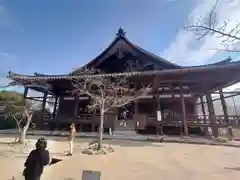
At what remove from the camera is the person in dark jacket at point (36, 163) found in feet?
14.1

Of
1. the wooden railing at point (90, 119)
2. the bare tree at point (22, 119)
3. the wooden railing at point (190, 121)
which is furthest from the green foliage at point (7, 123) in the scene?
the wooden railing at point (190, 121)

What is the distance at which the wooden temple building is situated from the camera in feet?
50.5

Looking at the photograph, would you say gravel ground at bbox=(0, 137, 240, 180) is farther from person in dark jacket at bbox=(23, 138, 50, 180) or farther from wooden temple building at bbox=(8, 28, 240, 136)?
wooden temple building at bbox=(8, 28, 240, 136)

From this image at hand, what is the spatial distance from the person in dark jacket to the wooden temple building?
1183 cm

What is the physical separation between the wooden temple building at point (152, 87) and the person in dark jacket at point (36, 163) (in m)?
11.8

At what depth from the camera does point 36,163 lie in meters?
4.38

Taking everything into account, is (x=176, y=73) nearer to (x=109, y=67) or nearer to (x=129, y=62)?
(x=129, y=62)

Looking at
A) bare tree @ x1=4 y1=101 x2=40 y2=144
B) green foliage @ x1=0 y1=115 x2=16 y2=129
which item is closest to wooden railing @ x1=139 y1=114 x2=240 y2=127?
bare tree @ x1=4 y1=101 x2=40 y2=144

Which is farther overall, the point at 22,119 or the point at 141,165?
the point at 22,119

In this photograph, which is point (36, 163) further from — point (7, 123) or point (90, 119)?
point (7, 123)

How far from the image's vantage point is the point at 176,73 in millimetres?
15477

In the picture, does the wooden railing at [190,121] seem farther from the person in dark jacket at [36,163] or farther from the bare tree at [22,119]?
the person in dark jacket at [36,163]

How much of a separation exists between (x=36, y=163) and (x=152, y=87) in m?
13.5

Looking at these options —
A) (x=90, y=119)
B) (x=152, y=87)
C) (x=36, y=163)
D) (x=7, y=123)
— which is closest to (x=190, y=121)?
(x=152, y=87)
